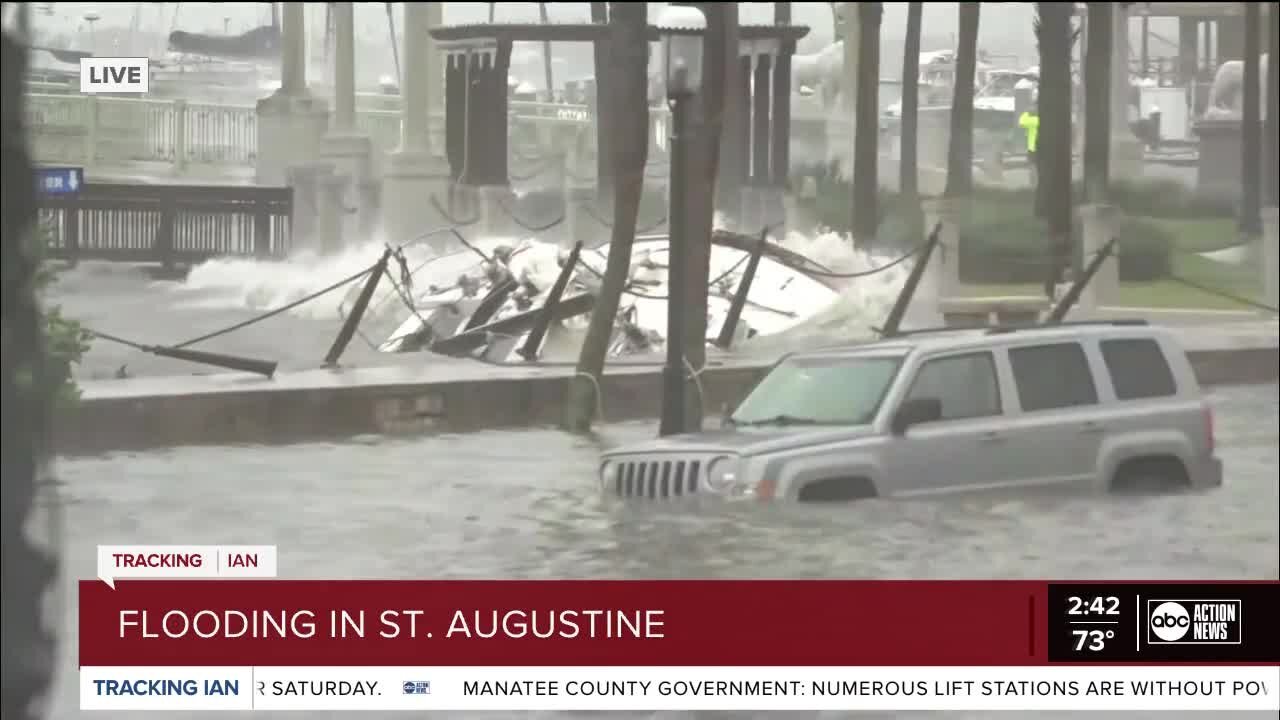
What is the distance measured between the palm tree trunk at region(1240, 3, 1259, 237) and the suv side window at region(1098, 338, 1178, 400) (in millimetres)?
973

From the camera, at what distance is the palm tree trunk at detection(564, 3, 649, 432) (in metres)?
7.46

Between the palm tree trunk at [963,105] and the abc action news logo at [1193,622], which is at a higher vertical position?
the palm tree trunk at [963,105]

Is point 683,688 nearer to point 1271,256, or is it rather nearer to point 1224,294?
point 1224,294

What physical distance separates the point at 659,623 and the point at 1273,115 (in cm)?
548

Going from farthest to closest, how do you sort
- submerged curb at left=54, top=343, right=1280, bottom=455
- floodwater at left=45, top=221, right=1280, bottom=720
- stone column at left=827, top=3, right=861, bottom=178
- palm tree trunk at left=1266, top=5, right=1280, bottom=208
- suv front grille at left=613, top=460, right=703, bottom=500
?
palm tree trunk at left=1266, top=5, right=1280, bottom=208 < stone column at left=827, top=3, right=861, bottom=178 < suv front grille at left=613, top=460, right=703, bottom=500 < submerged curb at left=54, top=343, right=1280, bottom=455 < floodwater at left=45, top=221, right=1280, bottom=720

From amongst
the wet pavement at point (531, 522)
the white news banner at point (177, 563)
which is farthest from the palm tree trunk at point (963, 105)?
the white news banner at point (177, 563)

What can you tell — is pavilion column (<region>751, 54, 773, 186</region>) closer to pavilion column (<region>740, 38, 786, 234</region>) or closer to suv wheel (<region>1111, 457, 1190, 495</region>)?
pavilion column (<region>740, 38, 786, 234</region>)

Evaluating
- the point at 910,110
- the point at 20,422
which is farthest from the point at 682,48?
the point at 20,422

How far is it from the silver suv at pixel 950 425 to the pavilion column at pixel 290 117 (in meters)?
1.55

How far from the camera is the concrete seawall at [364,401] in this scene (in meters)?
7.36

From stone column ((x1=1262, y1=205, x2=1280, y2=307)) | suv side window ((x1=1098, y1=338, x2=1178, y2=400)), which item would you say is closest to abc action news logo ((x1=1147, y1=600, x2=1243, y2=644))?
suv side window ((x1=1098, y1=338, x2=1178, y2=400))

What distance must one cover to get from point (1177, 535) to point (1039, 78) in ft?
6.02

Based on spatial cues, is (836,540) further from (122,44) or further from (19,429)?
(19,429)

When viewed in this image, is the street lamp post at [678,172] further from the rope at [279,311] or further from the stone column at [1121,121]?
the stone column at [1121,121]
